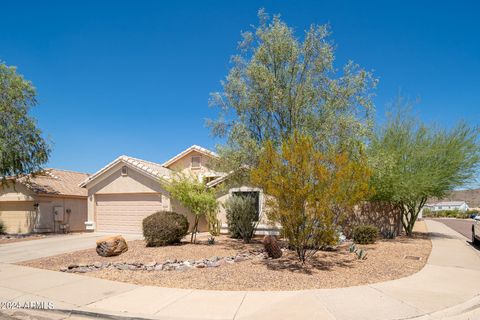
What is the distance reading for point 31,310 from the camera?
6590 millimetres

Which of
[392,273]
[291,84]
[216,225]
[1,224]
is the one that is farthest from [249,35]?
[1,224]

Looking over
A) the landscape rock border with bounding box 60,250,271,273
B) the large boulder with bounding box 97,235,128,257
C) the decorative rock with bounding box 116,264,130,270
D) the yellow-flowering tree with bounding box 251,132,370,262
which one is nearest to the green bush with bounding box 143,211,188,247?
the large boulder with bounding box 97,235,128,257

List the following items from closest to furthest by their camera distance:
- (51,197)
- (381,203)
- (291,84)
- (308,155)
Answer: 1. (308,155)
2. (291,84)
3. (381,203)
4. (51,197)

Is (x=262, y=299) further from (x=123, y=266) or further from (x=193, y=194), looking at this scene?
(x=193, y=194)

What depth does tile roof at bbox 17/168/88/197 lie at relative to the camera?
23.0 m

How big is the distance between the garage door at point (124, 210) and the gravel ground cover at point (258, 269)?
5.95 meters

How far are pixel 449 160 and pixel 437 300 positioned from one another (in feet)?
40.2

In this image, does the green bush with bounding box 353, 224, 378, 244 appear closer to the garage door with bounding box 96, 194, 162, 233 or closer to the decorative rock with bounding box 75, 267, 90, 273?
the garage door with bounding box 96, 194, 162, 233

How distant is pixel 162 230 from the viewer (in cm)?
1362

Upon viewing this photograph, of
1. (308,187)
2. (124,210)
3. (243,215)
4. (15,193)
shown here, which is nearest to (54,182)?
(15,193)

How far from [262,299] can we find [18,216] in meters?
22.8

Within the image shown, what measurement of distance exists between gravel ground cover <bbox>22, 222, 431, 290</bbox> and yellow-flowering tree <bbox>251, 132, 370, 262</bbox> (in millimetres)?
981

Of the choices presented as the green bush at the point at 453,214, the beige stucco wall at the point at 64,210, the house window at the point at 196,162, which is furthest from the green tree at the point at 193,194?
the green bush at the point at 453,214

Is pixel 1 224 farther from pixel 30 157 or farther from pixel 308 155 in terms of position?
pixel 308 155
